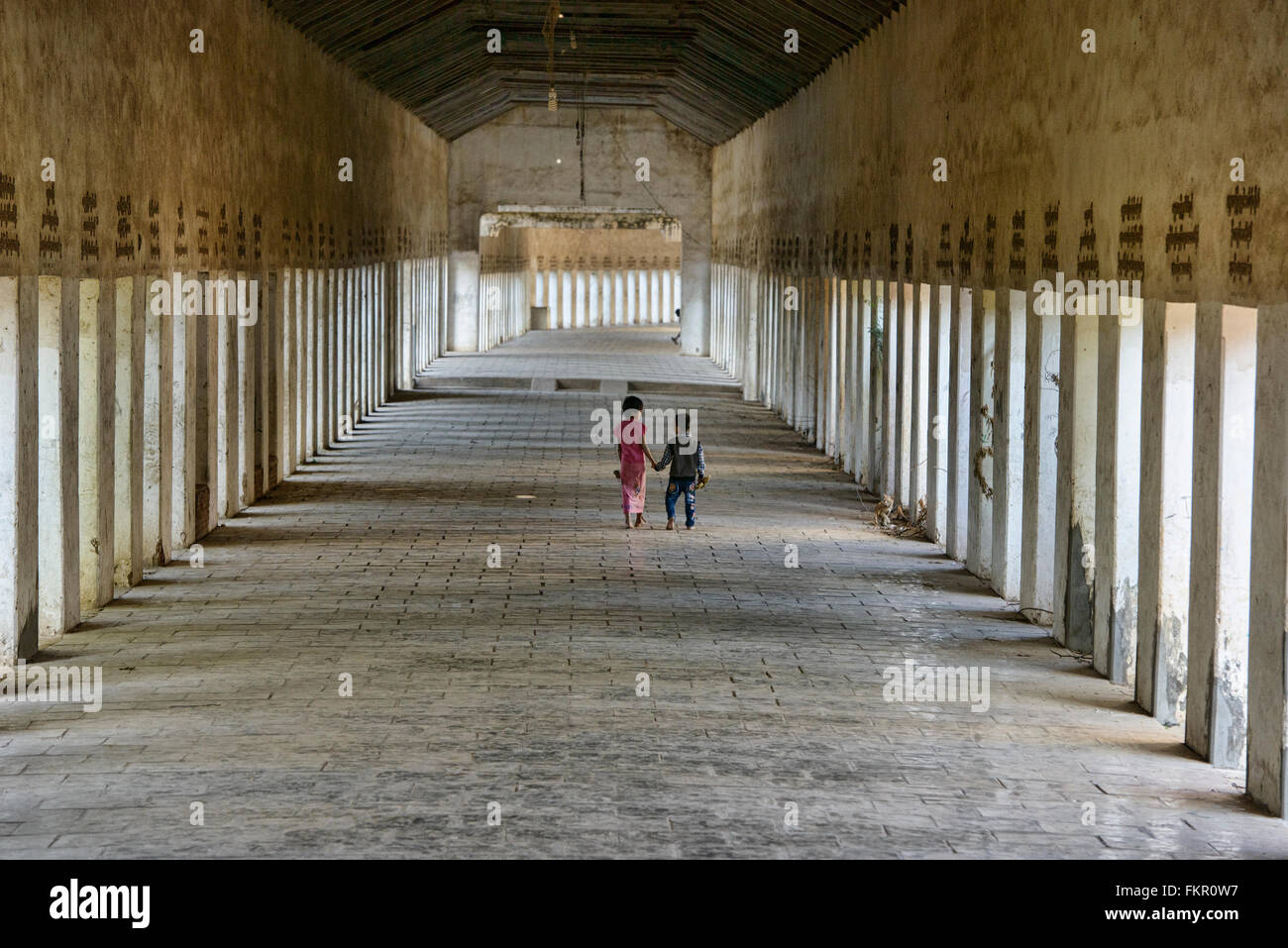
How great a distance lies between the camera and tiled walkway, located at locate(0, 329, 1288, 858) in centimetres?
738

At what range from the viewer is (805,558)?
14.5m

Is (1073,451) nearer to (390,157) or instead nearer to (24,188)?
(24,188)

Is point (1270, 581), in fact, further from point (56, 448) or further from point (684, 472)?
point (684, 472)

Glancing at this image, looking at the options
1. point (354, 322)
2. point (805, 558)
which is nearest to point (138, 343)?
point (805, 558)

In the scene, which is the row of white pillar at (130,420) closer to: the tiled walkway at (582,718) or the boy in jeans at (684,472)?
the tiled walkway at (582,718)

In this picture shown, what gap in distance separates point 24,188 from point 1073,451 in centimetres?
658

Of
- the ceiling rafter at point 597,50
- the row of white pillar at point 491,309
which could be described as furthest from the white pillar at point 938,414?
the row of white pillar at point 491,309

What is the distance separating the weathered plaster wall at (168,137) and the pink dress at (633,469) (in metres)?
3.97

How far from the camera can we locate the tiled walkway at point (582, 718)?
24.2ft

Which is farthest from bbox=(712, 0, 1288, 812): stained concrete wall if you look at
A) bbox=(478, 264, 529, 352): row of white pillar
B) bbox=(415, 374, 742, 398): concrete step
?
bbox=(478, 264, 529, 352): row of white pillar

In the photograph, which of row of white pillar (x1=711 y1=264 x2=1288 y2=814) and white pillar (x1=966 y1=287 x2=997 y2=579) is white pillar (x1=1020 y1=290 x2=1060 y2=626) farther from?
white pillar (x1=966 y1=287 x2=997 y2=579)

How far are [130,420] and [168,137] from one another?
2.36 meters

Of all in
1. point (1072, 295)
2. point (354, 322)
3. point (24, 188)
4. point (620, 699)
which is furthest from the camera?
point (354, 322)

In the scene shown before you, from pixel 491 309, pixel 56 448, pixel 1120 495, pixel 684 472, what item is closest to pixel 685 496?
pixel 684 472
